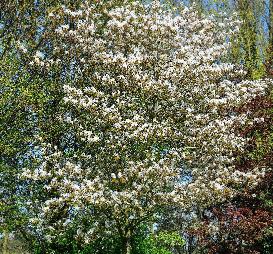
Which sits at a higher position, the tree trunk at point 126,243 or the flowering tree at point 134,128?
the flowering tree at point 134,128

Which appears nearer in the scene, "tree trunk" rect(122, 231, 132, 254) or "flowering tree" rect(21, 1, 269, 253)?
"flowering tree" rect(21, 1, 269, 253)

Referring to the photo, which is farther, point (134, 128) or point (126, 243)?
point (126, 243)

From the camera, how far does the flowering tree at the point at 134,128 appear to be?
14.5m

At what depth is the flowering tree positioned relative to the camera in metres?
14.5

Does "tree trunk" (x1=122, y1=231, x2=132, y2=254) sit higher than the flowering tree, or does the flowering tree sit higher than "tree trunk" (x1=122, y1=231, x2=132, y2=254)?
the flowering tree

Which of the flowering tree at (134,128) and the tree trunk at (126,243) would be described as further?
the tree trunk at (126,243)

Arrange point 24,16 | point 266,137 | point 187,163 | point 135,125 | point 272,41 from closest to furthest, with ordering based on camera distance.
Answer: point 135,125 < point 187,163 < point 24,16 < point 266,137 < point 272,41

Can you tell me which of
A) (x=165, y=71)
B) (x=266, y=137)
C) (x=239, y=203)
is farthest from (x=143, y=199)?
(x=266, y=137)

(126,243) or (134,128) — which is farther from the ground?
(134,128)

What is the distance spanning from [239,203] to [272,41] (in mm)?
17488

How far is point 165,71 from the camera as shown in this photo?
1636cm

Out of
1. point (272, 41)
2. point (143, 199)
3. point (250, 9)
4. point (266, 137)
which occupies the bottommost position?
point (143, 199)

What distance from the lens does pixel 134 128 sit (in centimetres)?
1473

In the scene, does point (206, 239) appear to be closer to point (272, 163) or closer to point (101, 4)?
point (272, 163)
